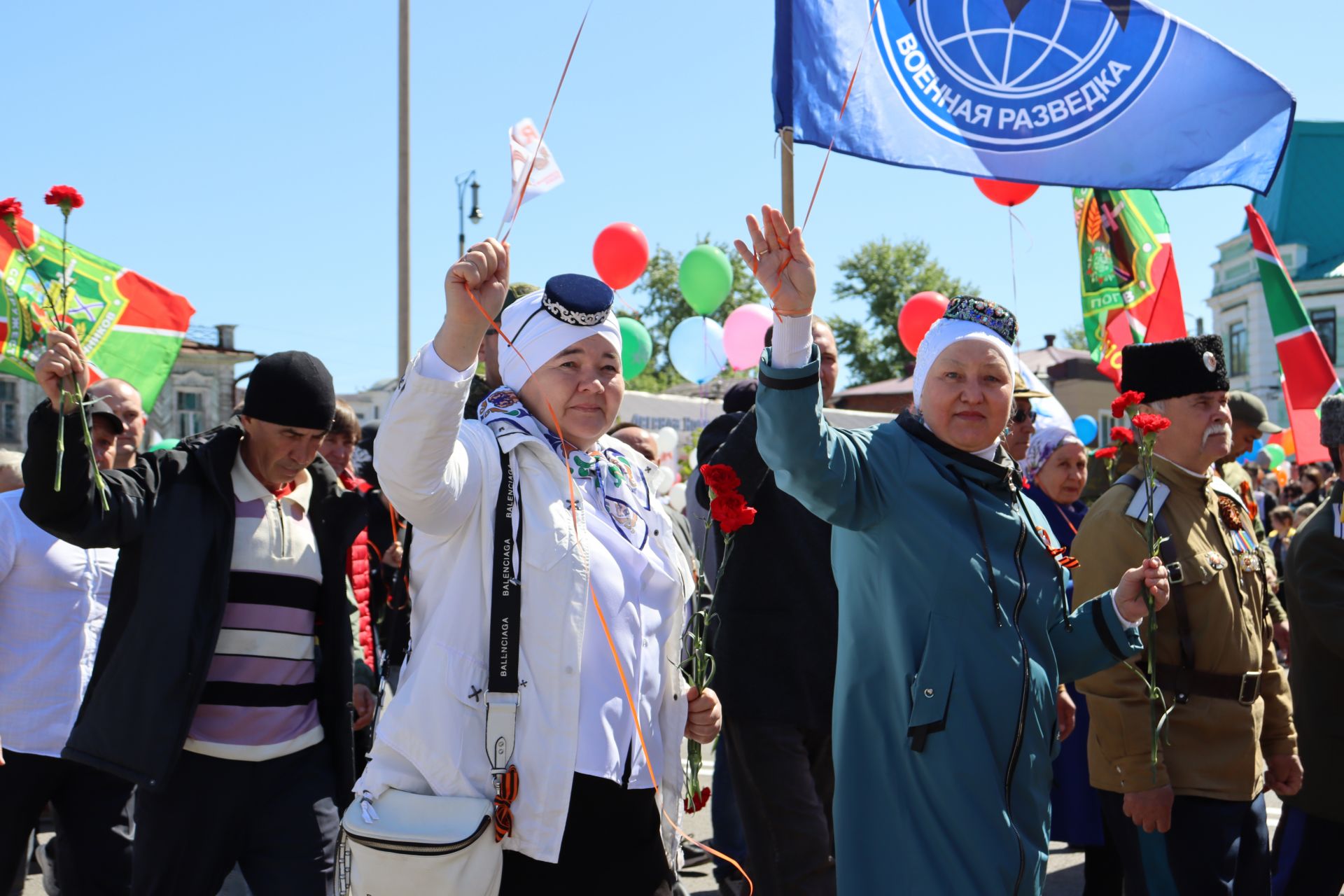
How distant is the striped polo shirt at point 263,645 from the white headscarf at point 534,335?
50.3 inches

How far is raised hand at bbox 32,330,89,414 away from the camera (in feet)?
9.55

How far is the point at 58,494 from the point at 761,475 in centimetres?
219

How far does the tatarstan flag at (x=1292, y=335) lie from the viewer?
279 inches

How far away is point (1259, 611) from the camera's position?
3.89 metres

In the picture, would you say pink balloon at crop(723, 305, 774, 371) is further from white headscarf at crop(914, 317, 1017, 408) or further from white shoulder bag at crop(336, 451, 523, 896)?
white shoulder bag at crop(336, 451, 523, 896)

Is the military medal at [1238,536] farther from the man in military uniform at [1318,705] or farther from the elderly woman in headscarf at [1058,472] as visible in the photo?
the elderly woman in headscarf at [1058,472]

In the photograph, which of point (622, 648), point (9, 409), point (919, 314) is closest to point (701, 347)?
point (919, 314)

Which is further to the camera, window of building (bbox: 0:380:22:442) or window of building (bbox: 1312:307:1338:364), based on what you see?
window of building (bbox: 0:380:22:442)

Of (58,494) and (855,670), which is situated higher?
(58,494)

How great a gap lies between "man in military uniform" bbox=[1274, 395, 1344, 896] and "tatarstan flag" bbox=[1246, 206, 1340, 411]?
3.09 meters

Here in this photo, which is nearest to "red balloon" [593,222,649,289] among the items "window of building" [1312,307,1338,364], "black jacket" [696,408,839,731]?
"black jacket" [696,408,839,731]

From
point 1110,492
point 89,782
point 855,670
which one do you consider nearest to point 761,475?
point 1110,492

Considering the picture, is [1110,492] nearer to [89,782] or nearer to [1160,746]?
[1160,746]

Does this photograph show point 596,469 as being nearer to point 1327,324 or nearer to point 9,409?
point 1327,324
